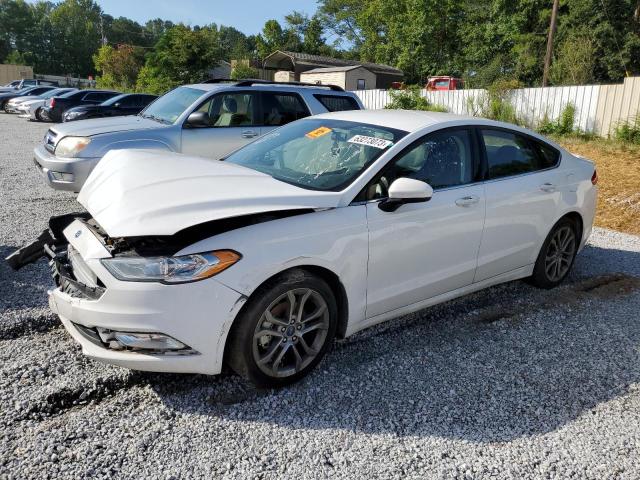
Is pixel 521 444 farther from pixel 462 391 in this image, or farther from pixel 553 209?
pixel 553 209

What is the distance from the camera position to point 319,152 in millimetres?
3809

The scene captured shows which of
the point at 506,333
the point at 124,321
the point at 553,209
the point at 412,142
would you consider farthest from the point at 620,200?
the point at 124,321

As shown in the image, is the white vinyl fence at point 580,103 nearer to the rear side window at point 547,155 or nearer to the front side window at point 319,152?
the rear side window at point 547,155

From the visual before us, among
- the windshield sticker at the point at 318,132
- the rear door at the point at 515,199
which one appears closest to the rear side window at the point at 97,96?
the windshield sticker at the point at 318,132

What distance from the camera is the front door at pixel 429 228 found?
3.36 m

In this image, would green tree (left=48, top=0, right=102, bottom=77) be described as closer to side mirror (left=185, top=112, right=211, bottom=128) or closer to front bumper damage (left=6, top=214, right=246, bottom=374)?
A: side mirror (left=185, top=112, right=211, bottom=128)

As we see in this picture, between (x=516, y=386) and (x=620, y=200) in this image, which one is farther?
(x=620, y=200)

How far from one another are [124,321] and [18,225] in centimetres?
450

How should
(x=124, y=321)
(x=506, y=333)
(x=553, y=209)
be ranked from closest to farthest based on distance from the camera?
1. (x=124, y=321)
2. (x=506, y=333)
3. (x=553, y=209)

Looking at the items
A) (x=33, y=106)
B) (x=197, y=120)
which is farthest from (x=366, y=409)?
(x=33, y=106)

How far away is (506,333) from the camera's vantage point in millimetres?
4000

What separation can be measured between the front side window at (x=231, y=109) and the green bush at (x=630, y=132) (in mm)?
10478

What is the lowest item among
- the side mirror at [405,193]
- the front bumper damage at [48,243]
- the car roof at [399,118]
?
the front bumper damage at [48,243]

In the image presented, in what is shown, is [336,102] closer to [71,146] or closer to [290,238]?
[71,146]
